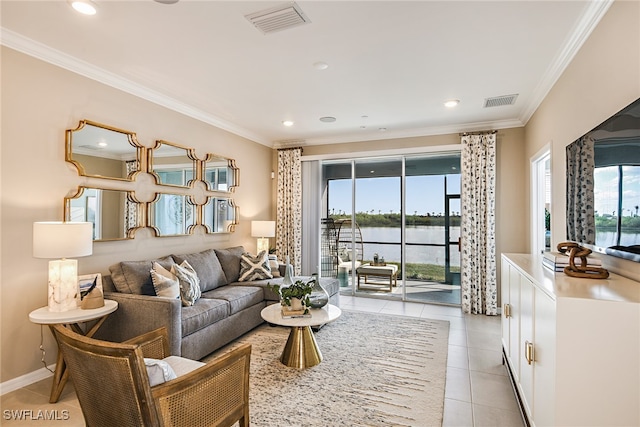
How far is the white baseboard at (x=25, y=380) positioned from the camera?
254 centimetres

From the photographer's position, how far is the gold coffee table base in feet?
9.78

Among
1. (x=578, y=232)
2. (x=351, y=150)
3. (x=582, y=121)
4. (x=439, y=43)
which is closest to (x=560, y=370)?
(x=578, y=232)

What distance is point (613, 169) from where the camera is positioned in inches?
70.4

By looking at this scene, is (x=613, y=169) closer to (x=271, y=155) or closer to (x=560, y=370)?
(x=560, y=370)

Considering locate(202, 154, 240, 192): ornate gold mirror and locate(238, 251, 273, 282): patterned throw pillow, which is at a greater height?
locate(202, 154, 240, 192): ornate gold mirror

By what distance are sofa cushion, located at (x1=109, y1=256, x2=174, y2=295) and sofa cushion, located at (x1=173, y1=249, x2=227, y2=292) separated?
1.96ft

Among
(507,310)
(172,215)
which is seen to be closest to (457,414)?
(507,310)

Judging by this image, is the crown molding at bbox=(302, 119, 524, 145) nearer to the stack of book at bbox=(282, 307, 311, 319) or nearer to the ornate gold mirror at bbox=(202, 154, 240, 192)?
the ornate gold mirror at bbox=(202, 154, 240, 192)

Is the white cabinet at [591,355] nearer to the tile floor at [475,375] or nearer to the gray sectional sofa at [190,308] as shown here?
the tile floor at [475,375]

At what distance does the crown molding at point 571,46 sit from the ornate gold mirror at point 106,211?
4226mm

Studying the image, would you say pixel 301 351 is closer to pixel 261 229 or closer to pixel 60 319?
pixel 60 319

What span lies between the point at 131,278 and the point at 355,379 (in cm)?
227

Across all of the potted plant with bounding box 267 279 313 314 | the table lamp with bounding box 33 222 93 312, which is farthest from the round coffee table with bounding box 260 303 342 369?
the table lamp with bounding box 33 222 93 312

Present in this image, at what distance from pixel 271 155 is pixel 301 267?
219 cm
